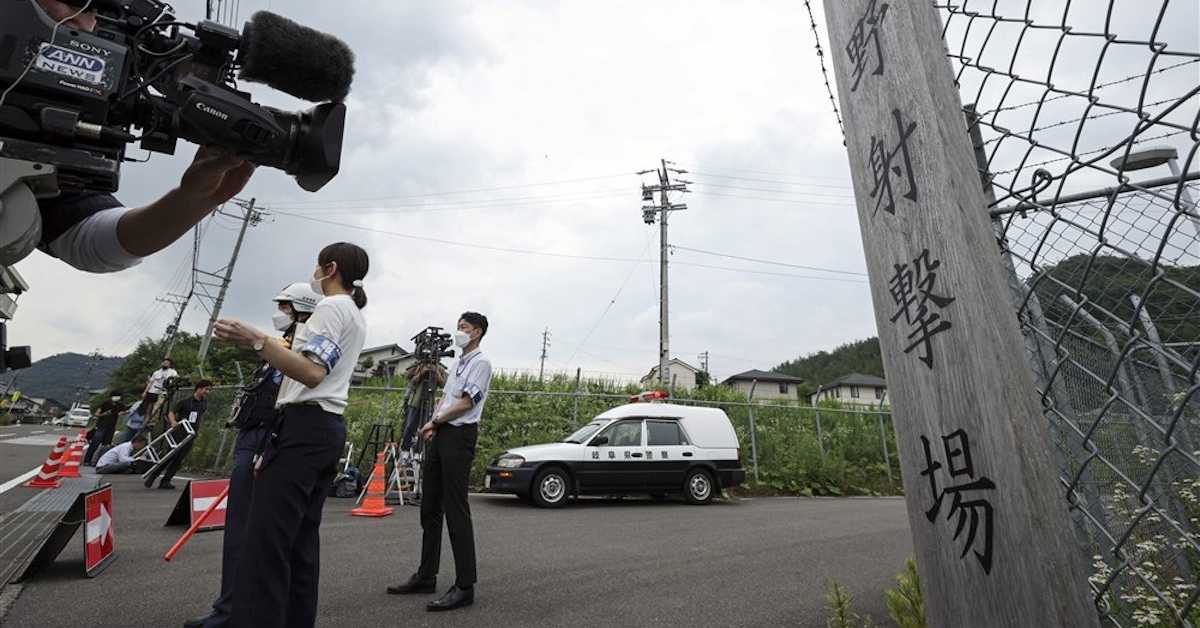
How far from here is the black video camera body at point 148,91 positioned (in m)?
1.19

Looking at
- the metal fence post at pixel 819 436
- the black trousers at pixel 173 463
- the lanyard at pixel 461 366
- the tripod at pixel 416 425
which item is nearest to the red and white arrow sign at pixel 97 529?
the lanyard at pixel 461 366

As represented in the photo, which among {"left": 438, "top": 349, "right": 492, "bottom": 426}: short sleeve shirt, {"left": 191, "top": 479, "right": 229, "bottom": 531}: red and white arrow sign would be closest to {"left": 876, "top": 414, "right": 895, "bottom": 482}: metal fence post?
{"left": 438, "top": 349, "right": 492, "bottom": 426}: short sleeve shirt

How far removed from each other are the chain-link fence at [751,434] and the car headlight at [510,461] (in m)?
2.01

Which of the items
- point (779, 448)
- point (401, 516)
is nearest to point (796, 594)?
point (401, 516)

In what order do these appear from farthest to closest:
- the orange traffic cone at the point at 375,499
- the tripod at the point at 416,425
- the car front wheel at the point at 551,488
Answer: the car front wheel at the point at 551,488, the tripod at the point at 416,425, the orange traffic cone at the point at 375,499

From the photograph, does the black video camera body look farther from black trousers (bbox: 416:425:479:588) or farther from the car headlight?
the car headlight

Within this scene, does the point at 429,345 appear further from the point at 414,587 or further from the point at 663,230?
the point at 663,230

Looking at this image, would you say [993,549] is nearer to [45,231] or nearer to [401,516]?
[45,231]

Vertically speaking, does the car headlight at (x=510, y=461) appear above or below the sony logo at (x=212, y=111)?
below

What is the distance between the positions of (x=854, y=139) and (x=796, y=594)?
3.85 metres

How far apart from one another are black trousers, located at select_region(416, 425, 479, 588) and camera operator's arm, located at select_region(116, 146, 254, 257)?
230 cm

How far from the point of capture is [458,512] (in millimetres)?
3520

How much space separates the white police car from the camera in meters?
9.25

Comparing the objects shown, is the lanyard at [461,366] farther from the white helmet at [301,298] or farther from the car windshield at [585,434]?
the car windshield at [585,434]
